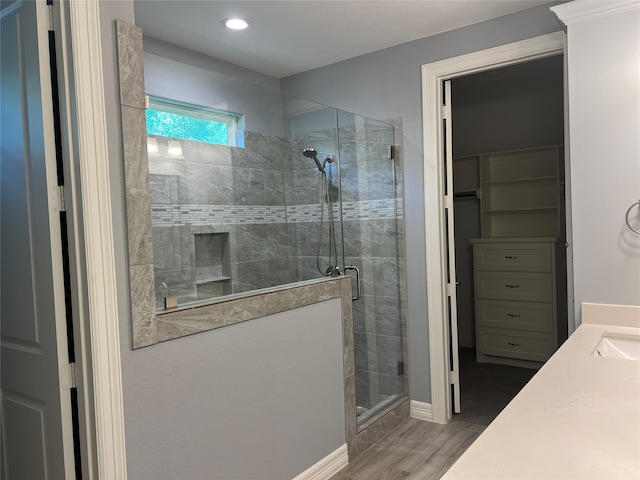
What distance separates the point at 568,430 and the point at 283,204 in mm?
2255

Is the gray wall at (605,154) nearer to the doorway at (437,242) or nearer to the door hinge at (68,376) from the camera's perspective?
the doorway at (437,242)

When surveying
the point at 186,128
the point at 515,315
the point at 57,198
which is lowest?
the point at 515,315

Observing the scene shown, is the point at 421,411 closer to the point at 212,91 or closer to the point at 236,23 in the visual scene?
the point at 212,91

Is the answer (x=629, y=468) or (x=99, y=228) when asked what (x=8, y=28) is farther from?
(x=629, y=468)

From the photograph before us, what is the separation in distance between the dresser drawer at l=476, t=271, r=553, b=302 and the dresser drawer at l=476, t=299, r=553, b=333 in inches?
2.3

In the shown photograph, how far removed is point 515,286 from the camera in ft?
15.0

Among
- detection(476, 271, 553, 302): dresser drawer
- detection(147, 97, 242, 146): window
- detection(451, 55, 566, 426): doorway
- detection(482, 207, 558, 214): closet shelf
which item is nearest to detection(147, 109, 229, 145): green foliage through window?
detection(147, 97, 242, 146): window

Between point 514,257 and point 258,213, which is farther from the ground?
point 258,213

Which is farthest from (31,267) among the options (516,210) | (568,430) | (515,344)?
(516,210)

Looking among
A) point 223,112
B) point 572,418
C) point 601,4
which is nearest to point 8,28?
point 223,112

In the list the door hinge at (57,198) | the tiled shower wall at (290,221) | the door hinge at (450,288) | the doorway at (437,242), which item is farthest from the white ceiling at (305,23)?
the door hinge at (450,288)

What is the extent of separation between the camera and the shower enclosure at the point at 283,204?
2.47 meters

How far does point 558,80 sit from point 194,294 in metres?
4.12

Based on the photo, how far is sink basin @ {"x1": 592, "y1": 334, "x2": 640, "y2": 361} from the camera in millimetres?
1890
